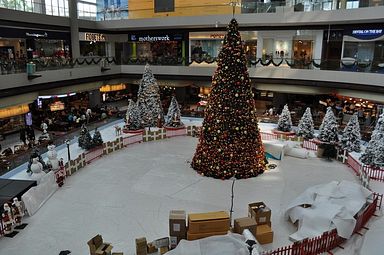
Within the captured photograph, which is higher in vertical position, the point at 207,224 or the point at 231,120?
the point at 231,120

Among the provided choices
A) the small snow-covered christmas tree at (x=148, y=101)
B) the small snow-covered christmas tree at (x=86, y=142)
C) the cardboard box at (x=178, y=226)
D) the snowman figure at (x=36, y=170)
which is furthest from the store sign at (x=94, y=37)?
the cardboard box at (x=178, y=226)

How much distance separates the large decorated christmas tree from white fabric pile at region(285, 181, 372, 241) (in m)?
3.64

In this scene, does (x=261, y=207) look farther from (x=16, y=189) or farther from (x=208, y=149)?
(x=16, y=189)

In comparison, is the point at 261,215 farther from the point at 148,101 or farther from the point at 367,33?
the point at 367,33

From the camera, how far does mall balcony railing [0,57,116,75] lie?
776 inches

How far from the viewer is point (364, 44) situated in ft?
85.9

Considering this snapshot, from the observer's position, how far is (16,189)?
11352 mm

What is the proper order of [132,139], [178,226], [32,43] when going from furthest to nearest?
[32,43]
[132,139]
[178,226]

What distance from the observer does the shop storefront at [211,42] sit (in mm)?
30891

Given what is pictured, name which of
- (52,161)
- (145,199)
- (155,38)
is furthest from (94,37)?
(145,199)

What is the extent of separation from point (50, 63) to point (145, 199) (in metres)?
15.4

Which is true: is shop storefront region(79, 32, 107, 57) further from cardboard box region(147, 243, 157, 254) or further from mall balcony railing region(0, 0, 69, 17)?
cardboard box region(147, 243, 157, 254)

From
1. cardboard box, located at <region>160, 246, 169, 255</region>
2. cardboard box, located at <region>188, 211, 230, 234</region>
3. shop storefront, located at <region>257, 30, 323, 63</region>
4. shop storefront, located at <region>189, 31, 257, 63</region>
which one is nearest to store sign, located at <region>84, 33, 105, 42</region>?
shop storefront, located at <region>189, 31, 257, 63</region>

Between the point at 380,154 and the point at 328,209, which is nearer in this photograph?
the point at 328,209
